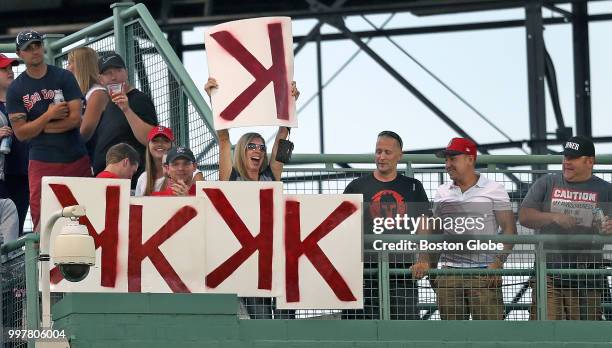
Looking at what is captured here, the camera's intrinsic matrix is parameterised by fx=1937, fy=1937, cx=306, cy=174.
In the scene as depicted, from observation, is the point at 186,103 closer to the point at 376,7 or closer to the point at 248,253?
the point at 248,253

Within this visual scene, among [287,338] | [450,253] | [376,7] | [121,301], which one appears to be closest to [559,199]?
[450,253]

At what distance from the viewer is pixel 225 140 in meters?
13.7

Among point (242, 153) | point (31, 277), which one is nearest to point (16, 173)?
point (31, 277)

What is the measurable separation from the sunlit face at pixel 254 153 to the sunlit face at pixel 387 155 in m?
1.17

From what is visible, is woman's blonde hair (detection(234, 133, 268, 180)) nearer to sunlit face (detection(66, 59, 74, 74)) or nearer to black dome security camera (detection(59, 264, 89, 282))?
black dome security camera (detection(59, 264, 89, 282))

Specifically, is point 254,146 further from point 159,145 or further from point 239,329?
point 239,329

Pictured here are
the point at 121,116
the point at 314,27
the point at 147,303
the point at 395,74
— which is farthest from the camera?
the point at 395,74

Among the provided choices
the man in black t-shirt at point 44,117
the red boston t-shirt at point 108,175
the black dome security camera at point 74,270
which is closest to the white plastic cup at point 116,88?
the man in black t-shirt at point 44,117

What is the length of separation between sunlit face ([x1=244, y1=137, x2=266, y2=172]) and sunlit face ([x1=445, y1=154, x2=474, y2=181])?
157 centimetres

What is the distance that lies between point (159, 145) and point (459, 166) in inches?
88.4

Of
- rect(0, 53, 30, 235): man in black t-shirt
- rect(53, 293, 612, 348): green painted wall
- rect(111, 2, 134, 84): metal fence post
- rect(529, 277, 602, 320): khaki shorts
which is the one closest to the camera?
rect(53, 293, 612, 348): green painted wall

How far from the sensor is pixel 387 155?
1461 centimetres

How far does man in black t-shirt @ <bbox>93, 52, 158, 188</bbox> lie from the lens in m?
14.8

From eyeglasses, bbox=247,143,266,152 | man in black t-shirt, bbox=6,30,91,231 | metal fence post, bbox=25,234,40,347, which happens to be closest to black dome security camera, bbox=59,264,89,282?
metal fence post, bbox=25,234,40,347
